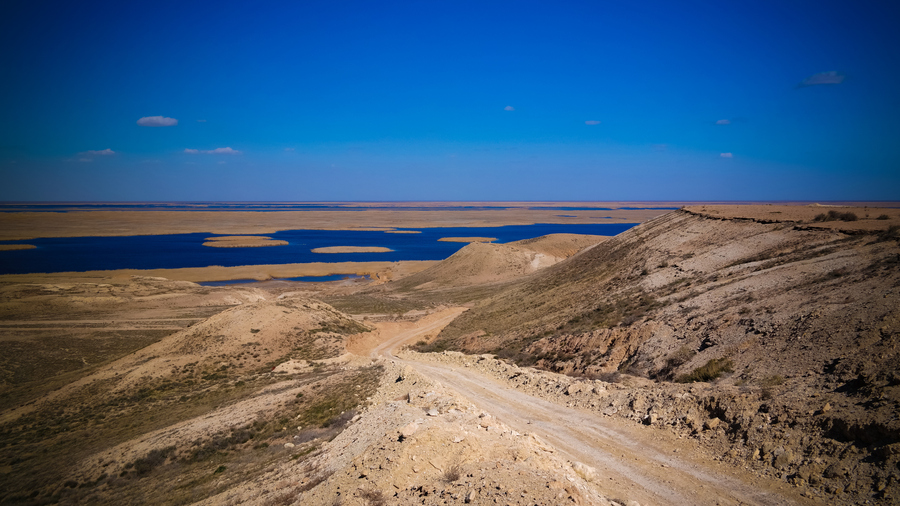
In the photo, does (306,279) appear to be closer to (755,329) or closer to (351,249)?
(351,249)

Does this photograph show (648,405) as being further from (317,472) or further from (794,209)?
(794,209)

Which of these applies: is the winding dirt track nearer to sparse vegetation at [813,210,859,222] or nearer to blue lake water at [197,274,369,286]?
sparse vegetation at [813,210,859,222]

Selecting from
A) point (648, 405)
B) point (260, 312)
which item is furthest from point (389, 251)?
point (648, 405)

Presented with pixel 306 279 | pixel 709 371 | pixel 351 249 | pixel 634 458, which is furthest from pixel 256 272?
pixel 634 458

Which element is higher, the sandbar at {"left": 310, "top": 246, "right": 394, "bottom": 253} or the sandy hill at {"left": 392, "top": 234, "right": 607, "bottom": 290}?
the sandy hill at {"left": 392, "top": 234, "right": 607, "bottom": 290}

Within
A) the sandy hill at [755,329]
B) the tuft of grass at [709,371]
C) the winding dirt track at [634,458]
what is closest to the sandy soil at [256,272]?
the sandy hill at [755,329]

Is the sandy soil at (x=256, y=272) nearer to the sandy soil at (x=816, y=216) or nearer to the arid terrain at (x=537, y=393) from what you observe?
the arid terrain at (x=537, y=393)

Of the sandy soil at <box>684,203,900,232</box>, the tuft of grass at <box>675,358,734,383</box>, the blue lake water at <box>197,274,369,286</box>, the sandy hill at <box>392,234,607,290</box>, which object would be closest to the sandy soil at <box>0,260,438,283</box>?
the blue lake water at <box>197,274,369,286</box>
